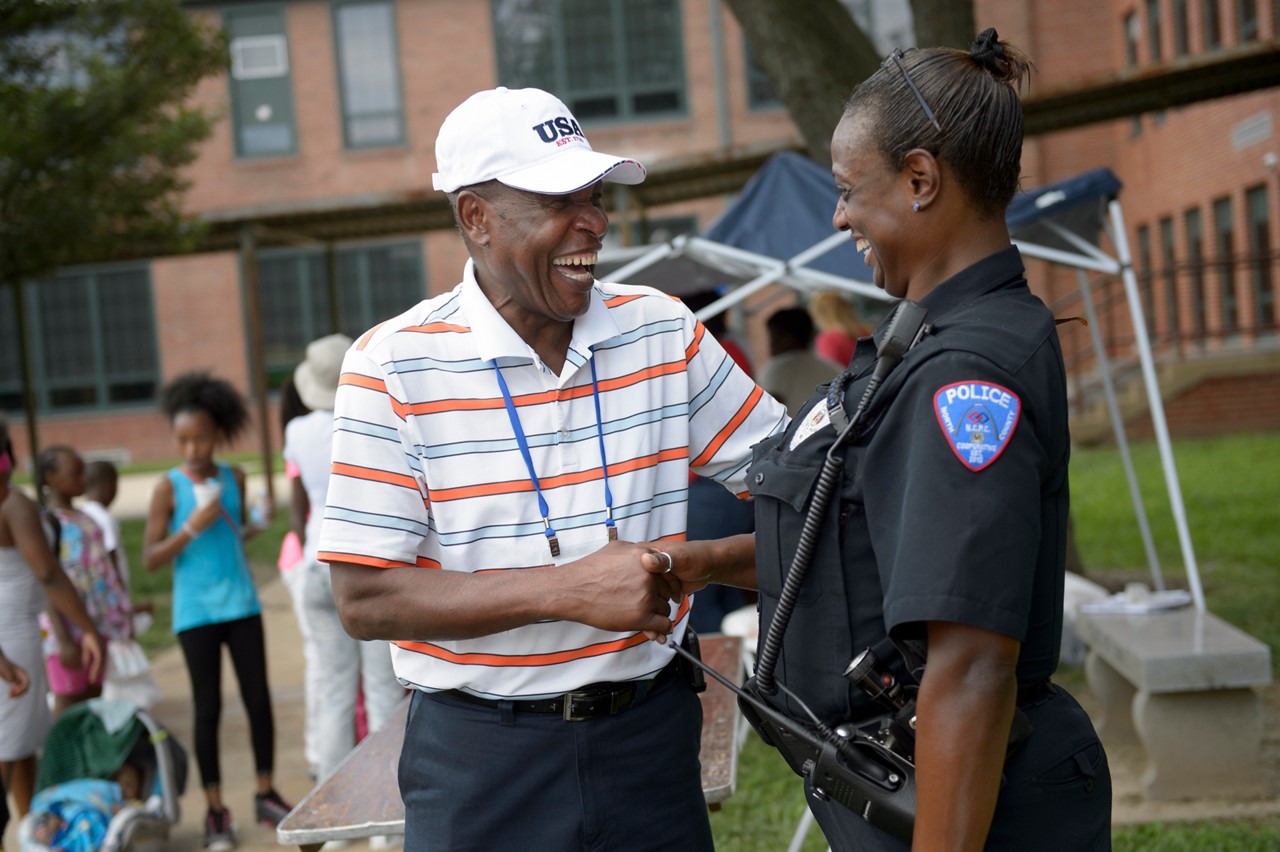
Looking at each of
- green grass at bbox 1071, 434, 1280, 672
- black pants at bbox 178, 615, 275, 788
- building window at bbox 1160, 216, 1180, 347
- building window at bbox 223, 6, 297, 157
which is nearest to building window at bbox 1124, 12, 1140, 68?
building window at bbox 1160, 216, 1180, 347

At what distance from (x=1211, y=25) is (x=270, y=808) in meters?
19.4

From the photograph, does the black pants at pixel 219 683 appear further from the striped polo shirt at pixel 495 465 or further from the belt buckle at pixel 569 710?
the belt buckle at pixel 569 710

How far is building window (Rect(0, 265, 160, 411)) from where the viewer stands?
26.1 meters

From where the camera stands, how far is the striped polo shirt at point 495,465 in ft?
7.04

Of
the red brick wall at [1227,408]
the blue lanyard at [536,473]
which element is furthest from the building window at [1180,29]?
the blue lanyard at [536,473]

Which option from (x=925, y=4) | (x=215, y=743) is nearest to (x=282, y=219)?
(x=925, y=4)

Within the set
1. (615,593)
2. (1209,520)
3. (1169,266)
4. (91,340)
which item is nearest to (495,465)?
(615,593)

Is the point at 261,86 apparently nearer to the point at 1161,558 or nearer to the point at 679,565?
the point at 1161,558

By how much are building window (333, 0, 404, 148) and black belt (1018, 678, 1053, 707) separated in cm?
2470

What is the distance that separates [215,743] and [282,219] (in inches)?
366

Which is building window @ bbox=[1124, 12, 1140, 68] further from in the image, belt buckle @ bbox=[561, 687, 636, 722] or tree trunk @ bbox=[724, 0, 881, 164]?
belt buckle @ bbox=[561, 687, 636, 722]

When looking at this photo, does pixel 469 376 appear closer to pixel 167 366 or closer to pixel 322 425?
pixel 322 425

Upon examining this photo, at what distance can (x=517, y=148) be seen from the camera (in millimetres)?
2240

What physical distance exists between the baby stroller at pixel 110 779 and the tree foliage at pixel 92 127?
6.93 metres
